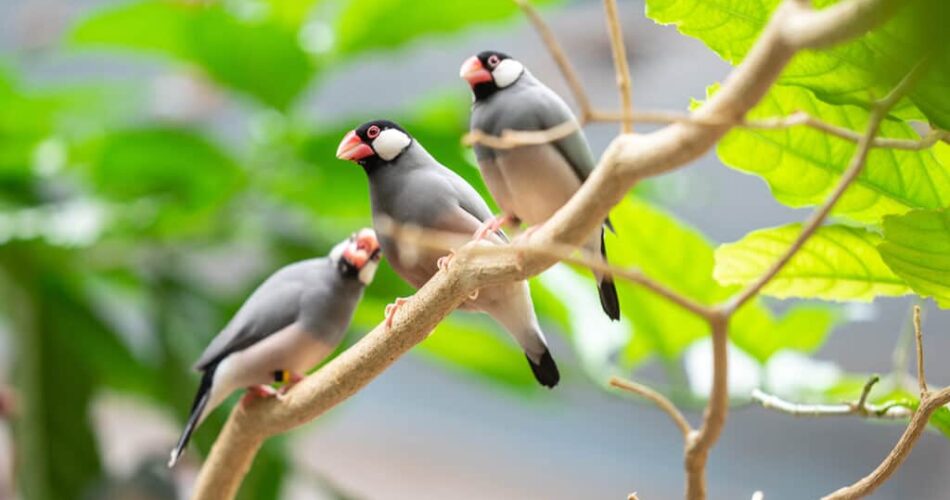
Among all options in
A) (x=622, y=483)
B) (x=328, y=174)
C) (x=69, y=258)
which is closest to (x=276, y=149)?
(x=328, y=174)

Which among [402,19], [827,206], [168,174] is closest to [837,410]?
[827,206]

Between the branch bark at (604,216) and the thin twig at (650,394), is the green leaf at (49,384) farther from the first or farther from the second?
the thin twig at (650,394)

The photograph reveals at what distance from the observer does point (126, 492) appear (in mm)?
754

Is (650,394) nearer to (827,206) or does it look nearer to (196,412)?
(827,206)

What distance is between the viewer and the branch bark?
202 mm

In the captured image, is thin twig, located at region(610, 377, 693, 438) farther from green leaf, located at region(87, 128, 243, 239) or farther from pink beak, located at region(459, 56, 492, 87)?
green leaf, located at region(87, 128, 243, 239)

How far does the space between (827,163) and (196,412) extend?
9.3 inches

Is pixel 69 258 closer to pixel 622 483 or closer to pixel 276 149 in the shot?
pixel 276 149

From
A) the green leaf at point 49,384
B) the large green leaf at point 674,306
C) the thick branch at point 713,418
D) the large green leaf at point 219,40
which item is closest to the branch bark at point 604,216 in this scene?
the thick branch at point 713,418

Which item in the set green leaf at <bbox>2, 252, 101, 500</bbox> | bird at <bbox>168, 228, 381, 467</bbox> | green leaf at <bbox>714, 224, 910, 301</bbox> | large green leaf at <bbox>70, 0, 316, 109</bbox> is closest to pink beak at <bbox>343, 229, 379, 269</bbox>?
bird at <bbox>168, 228, 381, 467</bbox>

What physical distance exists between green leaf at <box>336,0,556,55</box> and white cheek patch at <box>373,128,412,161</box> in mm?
400

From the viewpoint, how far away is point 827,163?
31 centimetres

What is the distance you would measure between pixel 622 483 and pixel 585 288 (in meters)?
0.26

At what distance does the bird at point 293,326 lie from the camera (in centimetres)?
35
